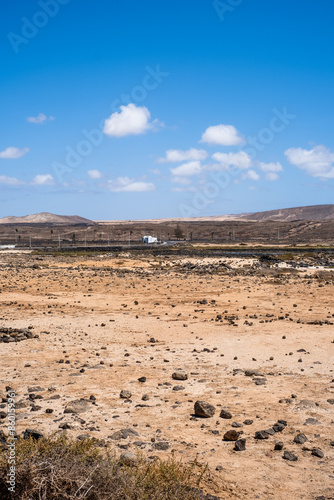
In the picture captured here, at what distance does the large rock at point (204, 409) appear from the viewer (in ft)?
26.1

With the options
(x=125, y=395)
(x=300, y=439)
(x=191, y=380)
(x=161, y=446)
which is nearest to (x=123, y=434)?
(x=161, y=446)

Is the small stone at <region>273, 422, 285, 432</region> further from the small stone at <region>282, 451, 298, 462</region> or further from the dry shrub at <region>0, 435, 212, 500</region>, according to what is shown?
the dry shrub at <region>0, 435, 212, 500</region>

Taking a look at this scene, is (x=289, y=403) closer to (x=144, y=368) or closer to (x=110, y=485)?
(x=144, y=368)

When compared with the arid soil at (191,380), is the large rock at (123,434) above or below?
above

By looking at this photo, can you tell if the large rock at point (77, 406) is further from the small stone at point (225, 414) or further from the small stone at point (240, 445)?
the small stone at point (240, 445)

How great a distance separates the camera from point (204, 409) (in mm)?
7973

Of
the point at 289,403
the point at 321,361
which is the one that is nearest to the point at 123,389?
the point at 289,403

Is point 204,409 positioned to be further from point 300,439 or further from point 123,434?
point 300,439

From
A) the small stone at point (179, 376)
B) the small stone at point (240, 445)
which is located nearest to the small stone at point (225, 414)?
the small stone at point (240, 445)

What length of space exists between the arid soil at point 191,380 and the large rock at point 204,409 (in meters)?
0.13

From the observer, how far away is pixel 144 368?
11.3 metres

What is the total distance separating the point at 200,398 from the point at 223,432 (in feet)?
5.50

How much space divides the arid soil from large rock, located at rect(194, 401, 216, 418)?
13 cm

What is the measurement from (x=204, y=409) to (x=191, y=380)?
→ 2.31 m
